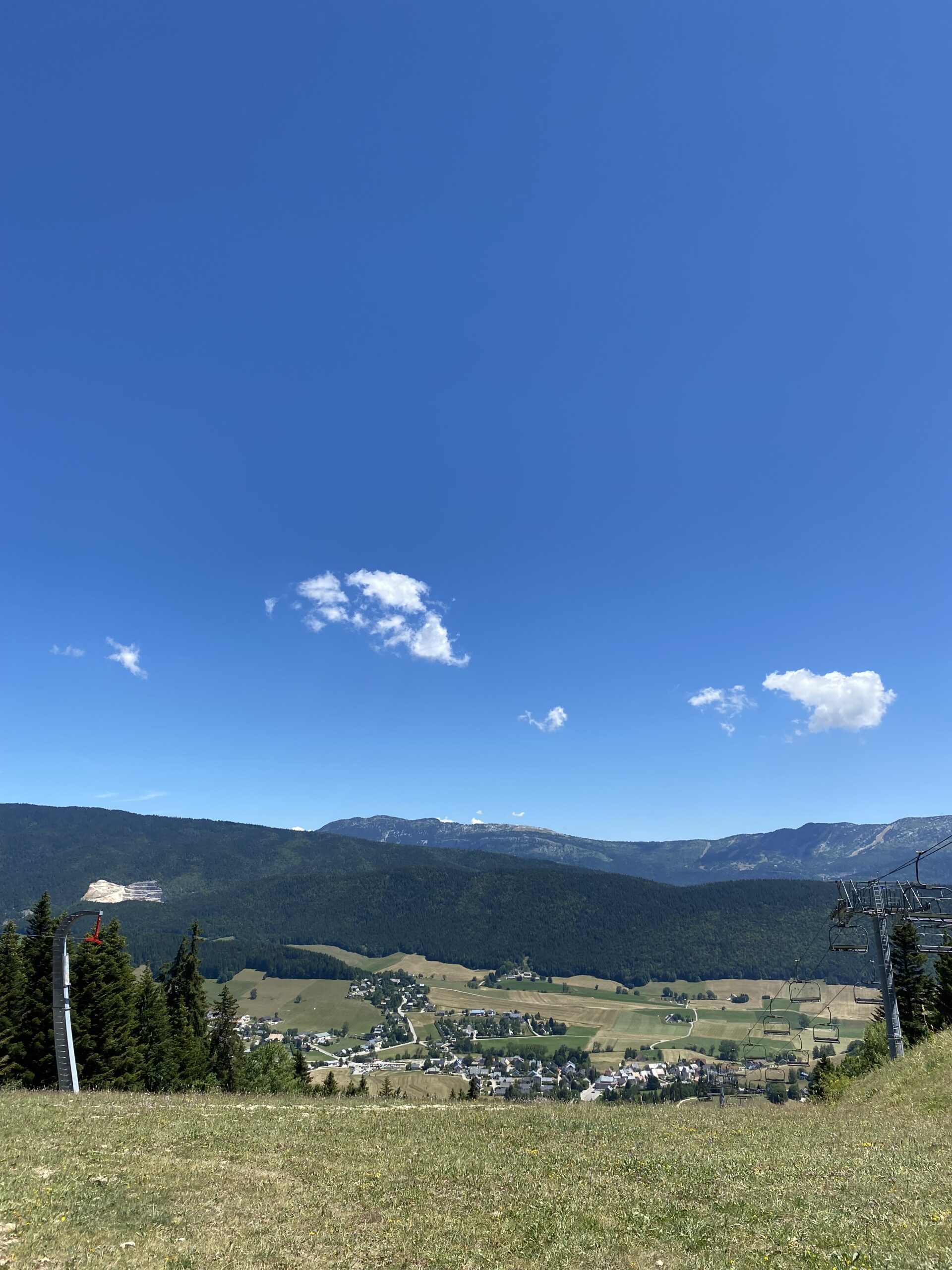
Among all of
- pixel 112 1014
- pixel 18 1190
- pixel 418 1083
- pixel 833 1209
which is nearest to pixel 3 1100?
pixel 18 1190

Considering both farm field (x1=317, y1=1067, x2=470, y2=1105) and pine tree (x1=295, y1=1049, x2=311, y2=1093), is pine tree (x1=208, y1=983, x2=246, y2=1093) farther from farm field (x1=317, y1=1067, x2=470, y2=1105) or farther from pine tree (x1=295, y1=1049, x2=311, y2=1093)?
farm field (x1=317, y1=1067, x2=470, y2=1105)

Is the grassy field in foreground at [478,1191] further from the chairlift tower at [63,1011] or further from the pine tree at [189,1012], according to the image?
the pine tree at [189,1012]

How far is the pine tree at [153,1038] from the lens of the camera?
55625 mm

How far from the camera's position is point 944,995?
198 feet

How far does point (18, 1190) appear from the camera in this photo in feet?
52.7

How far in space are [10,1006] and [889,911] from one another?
65.1m

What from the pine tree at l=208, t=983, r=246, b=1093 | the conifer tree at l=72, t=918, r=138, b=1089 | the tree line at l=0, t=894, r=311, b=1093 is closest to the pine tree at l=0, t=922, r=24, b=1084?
the tree line at l=0, t=894, r=311, b=1093

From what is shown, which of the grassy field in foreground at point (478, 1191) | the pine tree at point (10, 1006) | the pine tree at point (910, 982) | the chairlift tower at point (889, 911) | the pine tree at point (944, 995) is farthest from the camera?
the pine tree at point (910, 982)

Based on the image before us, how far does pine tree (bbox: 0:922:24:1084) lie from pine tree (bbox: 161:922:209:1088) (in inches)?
527

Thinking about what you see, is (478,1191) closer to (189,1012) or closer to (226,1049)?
(189,1012)

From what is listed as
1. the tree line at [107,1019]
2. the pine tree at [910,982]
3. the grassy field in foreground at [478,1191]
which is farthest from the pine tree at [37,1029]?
the pine tree at [910,982]

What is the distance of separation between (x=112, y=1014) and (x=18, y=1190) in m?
45.0

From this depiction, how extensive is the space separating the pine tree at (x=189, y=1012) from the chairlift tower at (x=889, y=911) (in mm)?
57687

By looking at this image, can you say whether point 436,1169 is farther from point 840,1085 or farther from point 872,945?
point 840,1085
